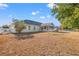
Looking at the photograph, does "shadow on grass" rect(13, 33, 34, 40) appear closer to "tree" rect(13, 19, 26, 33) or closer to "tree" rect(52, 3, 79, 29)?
"tree" rect(13, 19, 26, 33)

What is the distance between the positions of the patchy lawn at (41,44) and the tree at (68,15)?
0.10m

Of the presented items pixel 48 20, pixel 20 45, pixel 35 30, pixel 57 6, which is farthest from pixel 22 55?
pixel 57 6

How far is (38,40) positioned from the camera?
7.23 ft

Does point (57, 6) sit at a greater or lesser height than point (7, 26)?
greater

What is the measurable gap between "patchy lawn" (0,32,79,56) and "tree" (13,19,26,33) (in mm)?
79

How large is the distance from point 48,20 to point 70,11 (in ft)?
0.83

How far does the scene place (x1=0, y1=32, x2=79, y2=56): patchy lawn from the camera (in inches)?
86.1

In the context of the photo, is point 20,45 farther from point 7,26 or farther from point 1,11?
point 1,11

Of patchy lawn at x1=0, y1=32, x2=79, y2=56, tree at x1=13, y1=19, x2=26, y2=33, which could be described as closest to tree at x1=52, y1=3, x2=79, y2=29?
patchy lawn at x1=0, y1=32, x2=79, y2=56


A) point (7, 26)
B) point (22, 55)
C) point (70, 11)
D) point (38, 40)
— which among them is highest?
point (70, 11)

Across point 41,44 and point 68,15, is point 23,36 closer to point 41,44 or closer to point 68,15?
point 41,44

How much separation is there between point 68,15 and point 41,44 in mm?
418

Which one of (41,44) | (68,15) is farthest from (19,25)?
(68,15)

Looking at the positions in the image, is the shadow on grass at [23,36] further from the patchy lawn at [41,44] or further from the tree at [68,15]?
the tree at [68,15]
